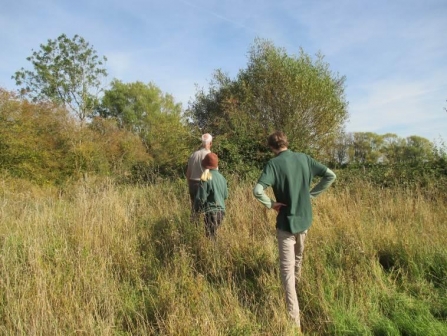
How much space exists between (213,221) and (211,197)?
355 mm

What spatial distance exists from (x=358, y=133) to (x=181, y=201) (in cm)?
6154

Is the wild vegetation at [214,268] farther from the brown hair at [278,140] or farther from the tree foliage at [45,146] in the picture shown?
the tree foliage at [45,146]

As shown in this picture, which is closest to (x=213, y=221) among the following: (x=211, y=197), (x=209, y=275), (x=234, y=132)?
(x=211, y=197)

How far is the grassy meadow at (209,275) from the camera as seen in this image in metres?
2.59

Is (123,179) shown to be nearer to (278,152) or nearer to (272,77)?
(278,152)

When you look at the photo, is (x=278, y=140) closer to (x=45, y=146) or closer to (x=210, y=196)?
(x=210, y=196)

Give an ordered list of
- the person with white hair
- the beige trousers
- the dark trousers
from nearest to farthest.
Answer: the beige trousers, the dark trousers, the person with white hair

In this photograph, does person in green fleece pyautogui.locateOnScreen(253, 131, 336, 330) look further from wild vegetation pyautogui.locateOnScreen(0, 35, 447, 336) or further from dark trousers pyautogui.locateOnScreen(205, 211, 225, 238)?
dark trousers pyautogui.locateOnScreen(205, 211, 225, 238)

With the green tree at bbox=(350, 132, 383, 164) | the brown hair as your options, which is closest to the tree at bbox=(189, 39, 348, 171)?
the brown hair

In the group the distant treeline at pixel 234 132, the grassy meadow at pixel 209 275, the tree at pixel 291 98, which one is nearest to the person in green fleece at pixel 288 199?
the grassy meadow at pixel 209 275

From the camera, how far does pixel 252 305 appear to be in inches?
116

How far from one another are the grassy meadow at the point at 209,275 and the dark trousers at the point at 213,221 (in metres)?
0.17

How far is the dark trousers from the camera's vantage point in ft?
14.3

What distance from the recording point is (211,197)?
4.48 m
